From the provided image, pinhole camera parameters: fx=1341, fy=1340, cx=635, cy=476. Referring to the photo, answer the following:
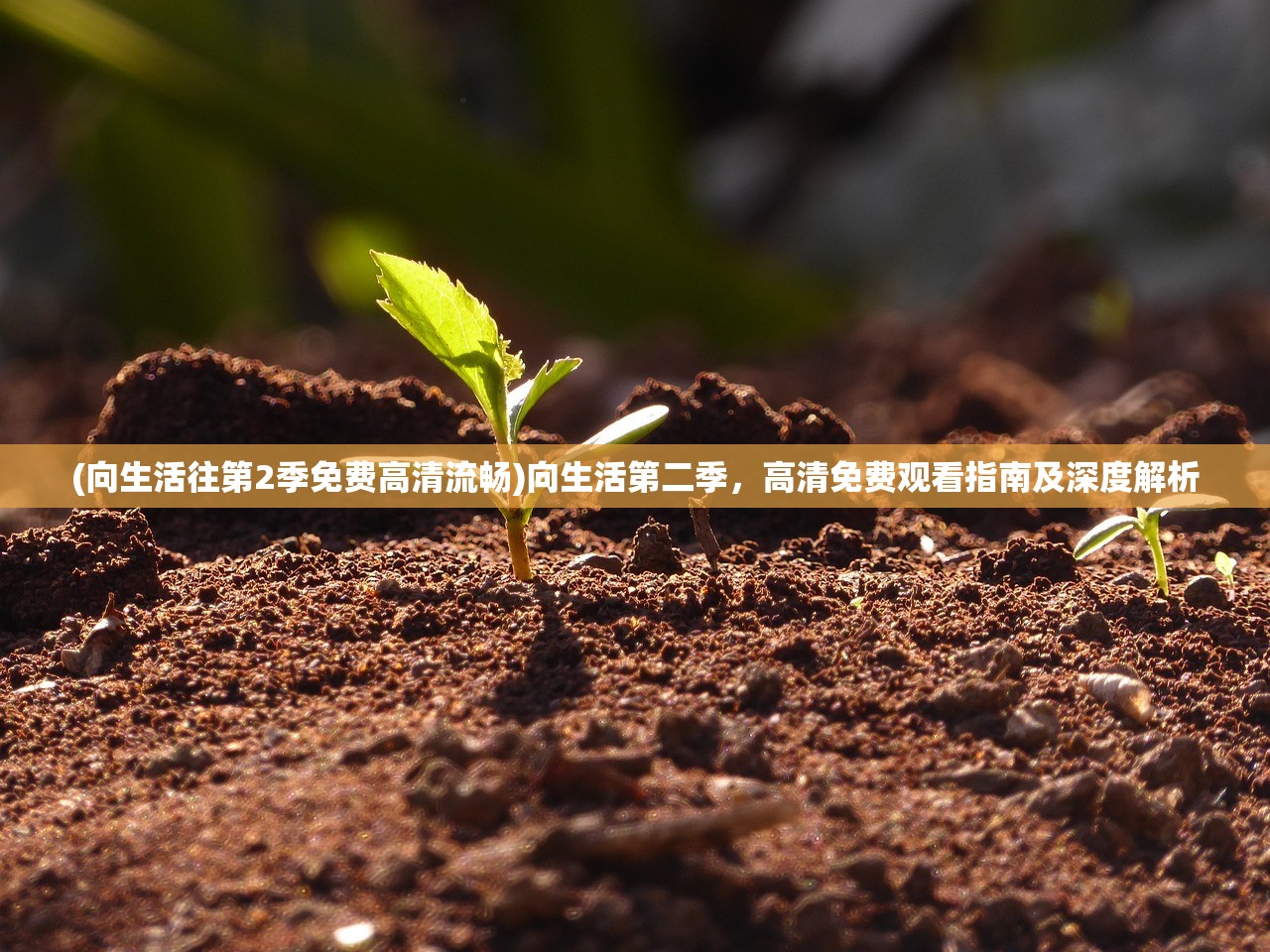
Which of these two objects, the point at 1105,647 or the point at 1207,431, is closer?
the point at 1105,647

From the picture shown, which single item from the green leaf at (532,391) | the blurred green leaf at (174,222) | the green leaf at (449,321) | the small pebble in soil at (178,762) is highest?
the blurred green leaf at (174,222)

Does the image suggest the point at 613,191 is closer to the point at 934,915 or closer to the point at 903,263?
the point at 903,263

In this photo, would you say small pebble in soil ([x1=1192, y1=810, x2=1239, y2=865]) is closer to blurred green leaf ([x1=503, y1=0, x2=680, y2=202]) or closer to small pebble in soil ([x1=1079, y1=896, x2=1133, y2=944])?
small pebble in soil ([x1=1079, y1=896, x2=1133, y2=944])

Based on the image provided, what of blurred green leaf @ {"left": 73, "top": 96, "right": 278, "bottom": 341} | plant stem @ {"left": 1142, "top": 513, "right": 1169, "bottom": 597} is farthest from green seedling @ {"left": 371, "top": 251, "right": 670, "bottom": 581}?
blurred green leaf @ {"left": 73, "top": 96, "right": 278, "bottom": 341}

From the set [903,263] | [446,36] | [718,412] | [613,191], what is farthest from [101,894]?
[446,36]

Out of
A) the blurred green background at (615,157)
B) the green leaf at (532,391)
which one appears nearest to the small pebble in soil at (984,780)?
the green leaf at (532,391)

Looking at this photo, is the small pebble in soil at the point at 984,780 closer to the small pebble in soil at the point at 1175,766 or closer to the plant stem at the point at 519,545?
the small pebble in soil at the point at 1175,766
